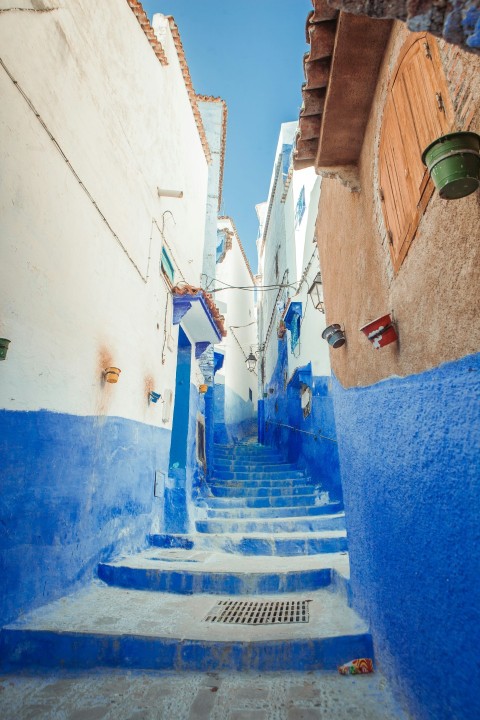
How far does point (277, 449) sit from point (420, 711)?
11.5 m

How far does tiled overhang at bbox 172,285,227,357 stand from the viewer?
741 centimetres

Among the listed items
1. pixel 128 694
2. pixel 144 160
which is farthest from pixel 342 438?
pixel 144 160

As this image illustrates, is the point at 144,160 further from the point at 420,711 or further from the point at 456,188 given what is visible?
the point at 420,711

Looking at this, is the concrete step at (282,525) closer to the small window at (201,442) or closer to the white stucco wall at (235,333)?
the small window at (201,442)

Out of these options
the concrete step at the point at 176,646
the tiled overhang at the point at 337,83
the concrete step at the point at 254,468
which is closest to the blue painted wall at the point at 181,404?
the concrete step at the point at 254,468

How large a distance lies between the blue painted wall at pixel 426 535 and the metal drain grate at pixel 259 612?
78 cm

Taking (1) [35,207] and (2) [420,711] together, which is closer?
(2) [420,711]

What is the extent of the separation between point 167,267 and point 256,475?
572 cm

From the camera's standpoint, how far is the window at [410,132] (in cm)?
196

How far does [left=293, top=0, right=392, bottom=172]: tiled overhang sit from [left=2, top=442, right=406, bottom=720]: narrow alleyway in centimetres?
416

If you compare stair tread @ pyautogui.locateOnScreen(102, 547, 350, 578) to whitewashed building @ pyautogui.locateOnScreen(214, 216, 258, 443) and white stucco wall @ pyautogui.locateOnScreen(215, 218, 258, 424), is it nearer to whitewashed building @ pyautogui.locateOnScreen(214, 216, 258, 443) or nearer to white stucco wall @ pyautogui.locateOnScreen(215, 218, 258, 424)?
whitewashed building @ pyautogui.locateOnScreen(214, 216, 258, 443)

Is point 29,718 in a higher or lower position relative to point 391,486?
lower

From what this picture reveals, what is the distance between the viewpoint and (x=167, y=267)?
291 inches

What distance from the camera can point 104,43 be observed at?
518 centimetres
